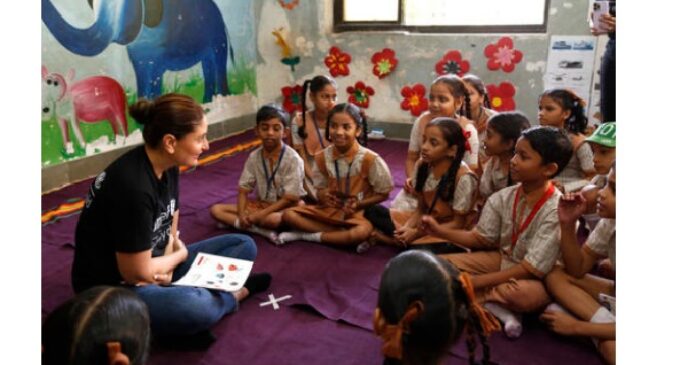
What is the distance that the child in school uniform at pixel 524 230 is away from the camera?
205cm

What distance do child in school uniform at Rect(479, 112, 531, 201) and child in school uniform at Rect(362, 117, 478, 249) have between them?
188 millimetres

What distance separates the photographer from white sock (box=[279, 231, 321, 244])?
2.89 metres

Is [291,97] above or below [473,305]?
above

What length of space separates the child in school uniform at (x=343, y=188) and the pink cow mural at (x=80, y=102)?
6.32 ft

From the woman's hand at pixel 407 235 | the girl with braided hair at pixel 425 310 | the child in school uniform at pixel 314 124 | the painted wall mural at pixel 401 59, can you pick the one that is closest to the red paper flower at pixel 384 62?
the painted wall mural at pixel 401 59

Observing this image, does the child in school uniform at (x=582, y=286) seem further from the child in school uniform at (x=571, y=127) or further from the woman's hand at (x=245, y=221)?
the woman's hand at (x=245, y=221)

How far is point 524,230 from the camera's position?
2127 mm

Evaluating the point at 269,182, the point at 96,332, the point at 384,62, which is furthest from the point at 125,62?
the point at 96,332

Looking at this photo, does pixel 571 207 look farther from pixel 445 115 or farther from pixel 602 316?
pixel 445 115

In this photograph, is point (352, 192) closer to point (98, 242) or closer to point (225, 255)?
point (225, 255)

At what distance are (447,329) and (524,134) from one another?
3.95 feet

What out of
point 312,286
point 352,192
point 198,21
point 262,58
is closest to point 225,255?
point 312,286

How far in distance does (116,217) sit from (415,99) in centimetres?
391

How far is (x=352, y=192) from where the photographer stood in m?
2.96
